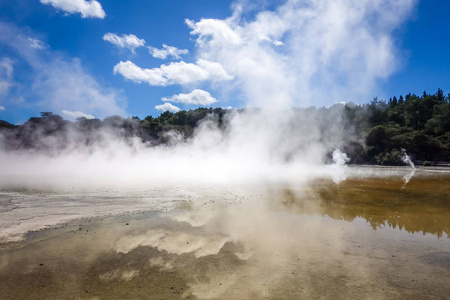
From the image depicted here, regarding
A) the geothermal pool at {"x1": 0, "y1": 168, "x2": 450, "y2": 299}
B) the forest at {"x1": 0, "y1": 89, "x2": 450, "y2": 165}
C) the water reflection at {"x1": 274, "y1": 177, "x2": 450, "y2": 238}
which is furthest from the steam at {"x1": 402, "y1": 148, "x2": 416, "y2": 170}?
the geothermal pool at {"x1": 0, "y1": 168, "x2": 450, "y2": 299}

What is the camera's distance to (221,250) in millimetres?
5875

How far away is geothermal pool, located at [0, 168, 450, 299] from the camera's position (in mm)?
4293

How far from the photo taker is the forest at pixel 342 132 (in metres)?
33.5

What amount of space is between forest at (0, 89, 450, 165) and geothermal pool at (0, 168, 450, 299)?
2819 cm

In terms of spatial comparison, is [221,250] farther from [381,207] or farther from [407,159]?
[407,159]

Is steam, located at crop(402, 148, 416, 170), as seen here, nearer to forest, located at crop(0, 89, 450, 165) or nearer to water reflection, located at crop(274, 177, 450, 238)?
forest, located at crop(0, 89, 450, 165)

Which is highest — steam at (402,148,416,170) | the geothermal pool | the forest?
the forest

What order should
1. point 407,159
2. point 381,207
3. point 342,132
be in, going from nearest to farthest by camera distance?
1. point 381,207
2. point 407,159
3. point 342,132

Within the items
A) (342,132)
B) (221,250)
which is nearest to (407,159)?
(342,132)

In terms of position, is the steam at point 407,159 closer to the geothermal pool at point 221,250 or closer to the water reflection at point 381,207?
the water reflection at point 381,207

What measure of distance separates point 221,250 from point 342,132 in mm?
50059

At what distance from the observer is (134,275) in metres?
4.71

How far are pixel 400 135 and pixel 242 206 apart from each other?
133 ft

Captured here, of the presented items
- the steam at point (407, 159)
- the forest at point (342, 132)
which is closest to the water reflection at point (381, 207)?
the steam at point (407, 159)
